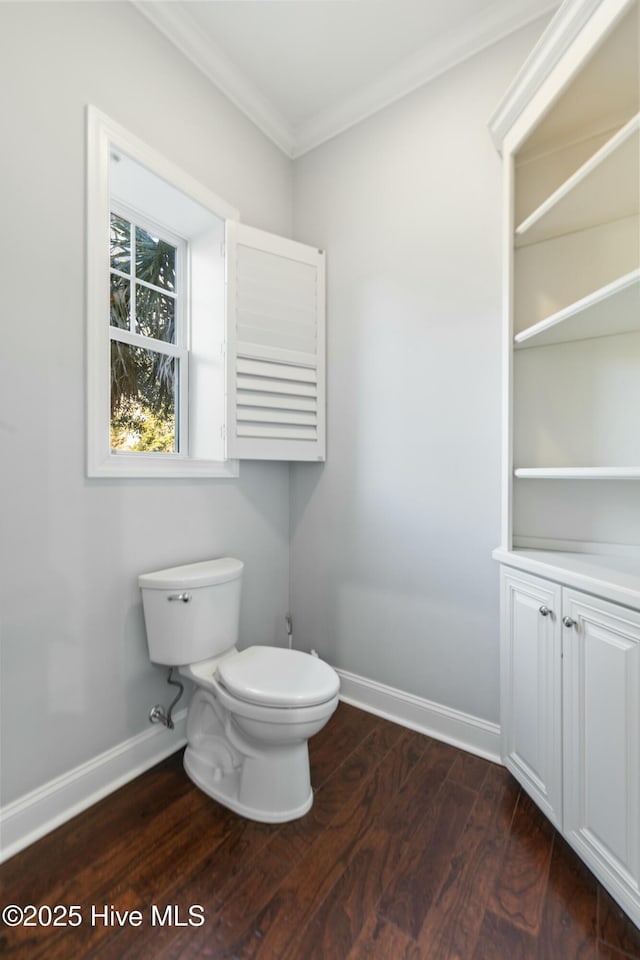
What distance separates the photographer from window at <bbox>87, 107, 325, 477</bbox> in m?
1.64

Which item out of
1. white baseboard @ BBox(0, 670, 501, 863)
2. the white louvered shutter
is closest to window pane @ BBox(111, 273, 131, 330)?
the white louvered shutter

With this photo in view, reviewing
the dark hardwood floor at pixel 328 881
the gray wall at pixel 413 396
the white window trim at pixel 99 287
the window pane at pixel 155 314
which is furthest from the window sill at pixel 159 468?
the dark hardwood floor at pixel 328 881

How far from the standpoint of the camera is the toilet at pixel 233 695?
1261 millimetres

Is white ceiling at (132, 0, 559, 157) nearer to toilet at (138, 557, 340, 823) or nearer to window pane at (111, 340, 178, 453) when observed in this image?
window pane at (111, 340, 178, 453)

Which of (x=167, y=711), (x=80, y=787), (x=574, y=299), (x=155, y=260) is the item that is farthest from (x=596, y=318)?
(x=80, y=787)

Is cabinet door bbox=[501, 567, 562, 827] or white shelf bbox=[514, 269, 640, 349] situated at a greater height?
white shelf bbox=[514, 269, 640, 349]

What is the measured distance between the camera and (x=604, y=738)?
1.04 metres

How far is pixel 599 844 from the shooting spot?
41.3 inches

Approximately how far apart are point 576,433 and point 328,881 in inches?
61.3

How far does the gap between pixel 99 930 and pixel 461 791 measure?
1.10 metres

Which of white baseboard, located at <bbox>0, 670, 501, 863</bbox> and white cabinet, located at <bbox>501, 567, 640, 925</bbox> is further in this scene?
white baseboard, located at <bbox>0, 670, 501, 863</bbox>

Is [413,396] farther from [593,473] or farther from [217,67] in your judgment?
[217,67]

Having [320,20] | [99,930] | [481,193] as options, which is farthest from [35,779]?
[320,20]

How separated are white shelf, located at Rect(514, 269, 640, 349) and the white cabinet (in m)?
0.80
